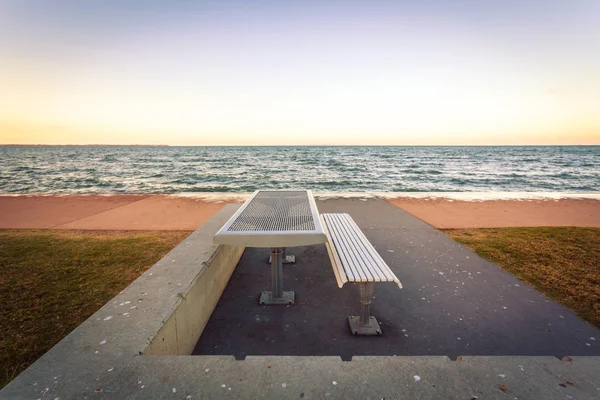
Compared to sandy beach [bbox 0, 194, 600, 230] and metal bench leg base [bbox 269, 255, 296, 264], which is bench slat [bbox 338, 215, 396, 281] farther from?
sandy beach [bbox 0, 194, 600, 230]

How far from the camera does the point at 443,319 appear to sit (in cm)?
344

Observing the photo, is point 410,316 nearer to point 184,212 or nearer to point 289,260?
point 289,260

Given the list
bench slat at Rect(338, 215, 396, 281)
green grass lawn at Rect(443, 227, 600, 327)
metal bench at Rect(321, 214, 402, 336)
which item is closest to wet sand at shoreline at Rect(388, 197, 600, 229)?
green grass lawn at Rect(443, 227, 600, 327)

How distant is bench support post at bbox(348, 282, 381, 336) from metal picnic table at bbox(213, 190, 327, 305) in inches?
29.9

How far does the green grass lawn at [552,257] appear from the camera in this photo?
3.83 meters

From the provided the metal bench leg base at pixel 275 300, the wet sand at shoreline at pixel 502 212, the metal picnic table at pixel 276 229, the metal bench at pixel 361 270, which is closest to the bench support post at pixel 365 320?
the metal bench at pixel 361 270

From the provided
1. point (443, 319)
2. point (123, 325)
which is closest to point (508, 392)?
point (443, 319)

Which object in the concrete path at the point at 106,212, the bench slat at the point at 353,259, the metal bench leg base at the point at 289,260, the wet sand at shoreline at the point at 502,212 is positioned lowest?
the metal bench leg base at the point at 289,260

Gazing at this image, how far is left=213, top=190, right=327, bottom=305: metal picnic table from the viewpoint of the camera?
296 centimetres

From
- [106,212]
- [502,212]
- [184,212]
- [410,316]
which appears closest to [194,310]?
[410,316]

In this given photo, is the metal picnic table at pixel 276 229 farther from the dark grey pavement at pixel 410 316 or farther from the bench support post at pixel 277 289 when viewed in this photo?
A: the dark grey pavement at pixel 410 316

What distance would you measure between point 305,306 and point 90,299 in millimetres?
2742

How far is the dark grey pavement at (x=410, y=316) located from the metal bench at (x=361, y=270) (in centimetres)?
16

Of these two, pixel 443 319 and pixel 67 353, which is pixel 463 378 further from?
pixel 67 353
